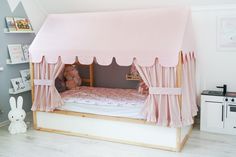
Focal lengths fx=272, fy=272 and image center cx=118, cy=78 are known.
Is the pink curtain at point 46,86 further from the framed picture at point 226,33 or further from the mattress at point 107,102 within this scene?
the framed picture at point 226,33

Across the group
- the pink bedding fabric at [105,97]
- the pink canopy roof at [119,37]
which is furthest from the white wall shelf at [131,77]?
the pink canopy roof at [119,37]

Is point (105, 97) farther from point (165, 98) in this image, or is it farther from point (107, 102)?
point (165, 98)

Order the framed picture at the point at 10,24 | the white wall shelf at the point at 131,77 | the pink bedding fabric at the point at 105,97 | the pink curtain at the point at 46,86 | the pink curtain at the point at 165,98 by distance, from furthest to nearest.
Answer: the white wall shelf at the point at 131,77
the framed picture at the point at 10,24
the pink curtain at the point at 46,86
the pink bedding fabric at the point at 105,97
the pink curtain at the point at 165,98

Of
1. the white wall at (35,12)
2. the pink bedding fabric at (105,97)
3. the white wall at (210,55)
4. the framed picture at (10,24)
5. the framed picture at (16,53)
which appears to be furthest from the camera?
the white wall at (35,12)

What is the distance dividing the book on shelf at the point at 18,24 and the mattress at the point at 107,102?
1.37m

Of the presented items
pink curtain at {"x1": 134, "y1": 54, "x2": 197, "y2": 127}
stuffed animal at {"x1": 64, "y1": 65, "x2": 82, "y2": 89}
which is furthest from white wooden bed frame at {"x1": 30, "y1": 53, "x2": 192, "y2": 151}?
stuffed animal at {"x1": 64, "y1": 65, "x2": 82, "y2": 89}

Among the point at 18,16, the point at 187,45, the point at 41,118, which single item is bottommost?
the point at 41,118

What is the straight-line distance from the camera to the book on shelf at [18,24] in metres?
4.38

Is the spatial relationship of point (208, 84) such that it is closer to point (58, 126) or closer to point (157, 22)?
point (157, 22)

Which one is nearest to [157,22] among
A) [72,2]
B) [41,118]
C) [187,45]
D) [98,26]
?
[187,45]

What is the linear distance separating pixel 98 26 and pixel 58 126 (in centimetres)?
160

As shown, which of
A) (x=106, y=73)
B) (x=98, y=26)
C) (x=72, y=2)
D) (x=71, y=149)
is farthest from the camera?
(x=106, y=73)

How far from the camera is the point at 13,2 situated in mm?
4523

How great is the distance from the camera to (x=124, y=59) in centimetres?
344
